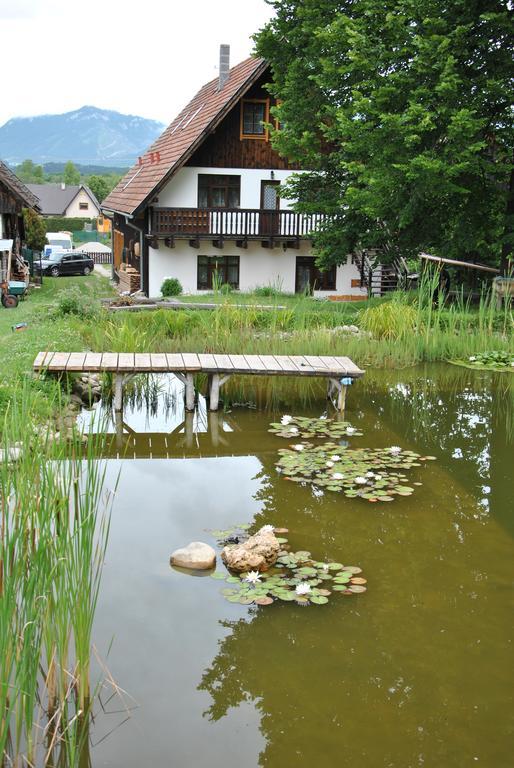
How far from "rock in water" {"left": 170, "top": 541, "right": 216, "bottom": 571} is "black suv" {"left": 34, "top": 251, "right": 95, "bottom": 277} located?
34.2 m

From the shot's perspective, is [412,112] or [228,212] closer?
[412,112]

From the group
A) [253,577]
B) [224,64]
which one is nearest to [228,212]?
[224,64]

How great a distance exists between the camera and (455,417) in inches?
431

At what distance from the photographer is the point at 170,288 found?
25.5 m

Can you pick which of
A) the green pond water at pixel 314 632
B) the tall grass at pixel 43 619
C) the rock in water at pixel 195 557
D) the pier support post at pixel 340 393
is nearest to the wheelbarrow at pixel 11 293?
the pier support post at pixel 340 393

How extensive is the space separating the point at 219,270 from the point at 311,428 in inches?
685

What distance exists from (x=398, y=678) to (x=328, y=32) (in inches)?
621

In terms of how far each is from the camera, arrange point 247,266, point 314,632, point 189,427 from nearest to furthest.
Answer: point 314,632 → point 189,427 → point 247,266

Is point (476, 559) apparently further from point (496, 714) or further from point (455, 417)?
point (455, 417)

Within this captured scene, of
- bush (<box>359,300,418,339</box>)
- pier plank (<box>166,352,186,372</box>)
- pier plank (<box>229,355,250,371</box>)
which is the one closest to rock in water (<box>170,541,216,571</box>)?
pier plank (<box>166,352,186,372</box>)

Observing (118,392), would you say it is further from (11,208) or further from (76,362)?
(11,208)

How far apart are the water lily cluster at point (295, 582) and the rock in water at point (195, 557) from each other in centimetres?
13

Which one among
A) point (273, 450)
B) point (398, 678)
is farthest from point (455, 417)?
point (398, 678)

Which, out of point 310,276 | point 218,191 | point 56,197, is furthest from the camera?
point 56,197
